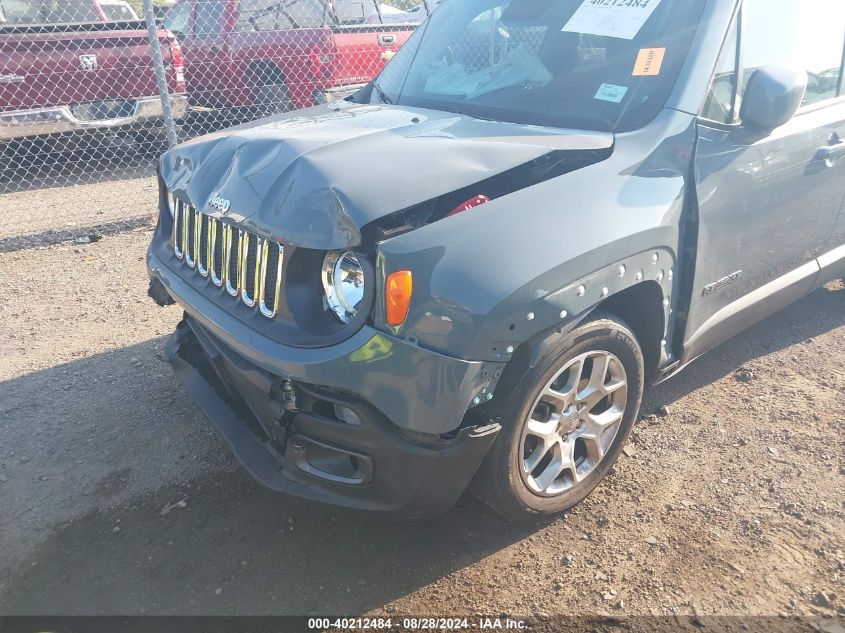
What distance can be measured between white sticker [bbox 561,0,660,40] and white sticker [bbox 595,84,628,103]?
0.24 metres

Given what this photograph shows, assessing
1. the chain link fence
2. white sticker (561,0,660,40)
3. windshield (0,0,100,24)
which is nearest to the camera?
white sticker (561,0,660,40)

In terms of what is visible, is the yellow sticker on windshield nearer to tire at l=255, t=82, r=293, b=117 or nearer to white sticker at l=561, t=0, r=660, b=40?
white sticker at l=561, t=0, r=660, b=40

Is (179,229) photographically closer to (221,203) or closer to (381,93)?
(221,203)

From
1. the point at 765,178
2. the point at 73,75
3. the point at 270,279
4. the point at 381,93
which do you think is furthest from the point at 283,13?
the point at 270,279

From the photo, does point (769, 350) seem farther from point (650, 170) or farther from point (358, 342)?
point (358, 342)

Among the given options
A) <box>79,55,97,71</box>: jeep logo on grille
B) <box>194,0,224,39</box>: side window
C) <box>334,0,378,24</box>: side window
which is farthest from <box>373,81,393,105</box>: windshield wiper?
<box>194,0,224,39</box>: side window

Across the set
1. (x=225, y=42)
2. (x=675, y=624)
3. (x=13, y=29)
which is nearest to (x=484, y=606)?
(x=675, y=624)

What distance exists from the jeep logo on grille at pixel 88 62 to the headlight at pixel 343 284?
260 inches

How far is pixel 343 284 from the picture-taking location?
7.09 feet

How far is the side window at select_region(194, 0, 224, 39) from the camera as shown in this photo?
8.82 metres

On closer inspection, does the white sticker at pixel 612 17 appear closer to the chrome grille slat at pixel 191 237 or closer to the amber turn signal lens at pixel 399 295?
the amber turn signal lens at pixel 399 295

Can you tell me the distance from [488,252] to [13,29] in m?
7.21

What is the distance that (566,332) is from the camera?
7.52ft

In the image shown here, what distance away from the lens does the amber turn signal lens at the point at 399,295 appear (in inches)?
78.7
